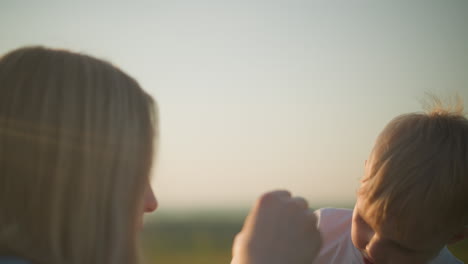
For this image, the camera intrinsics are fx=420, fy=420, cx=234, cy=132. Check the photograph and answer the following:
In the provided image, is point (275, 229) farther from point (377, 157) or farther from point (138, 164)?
point (377, 157)

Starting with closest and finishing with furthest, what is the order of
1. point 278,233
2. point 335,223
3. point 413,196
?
point 278,233, point 413,196, point 335,223

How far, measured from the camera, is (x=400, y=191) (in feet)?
7.78

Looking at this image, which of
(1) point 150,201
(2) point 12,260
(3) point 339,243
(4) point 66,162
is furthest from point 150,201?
(3) point 339,243

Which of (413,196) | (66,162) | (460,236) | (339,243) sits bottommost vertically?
(339,243)

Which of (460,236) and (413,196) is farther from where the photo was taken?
(460,236)

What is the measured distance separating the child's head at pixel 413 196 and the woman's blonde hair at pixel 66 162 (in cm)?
150

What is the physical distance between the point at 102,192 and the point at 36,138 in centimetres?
26

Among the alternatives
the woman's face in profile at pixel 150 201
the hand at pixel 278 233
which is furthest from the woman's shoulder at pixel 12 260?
the hand at pixel 278 233

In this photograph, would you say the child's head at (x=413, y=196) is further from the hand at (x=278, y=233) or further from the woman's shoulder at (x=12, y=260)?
the woman's shoulder at (x=12, y=260)

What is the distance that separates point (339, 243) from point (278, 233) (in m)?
1.61

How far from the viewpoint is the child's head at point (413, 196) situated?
2354 mm

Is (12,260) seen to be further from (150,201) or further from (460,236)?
(460,236)

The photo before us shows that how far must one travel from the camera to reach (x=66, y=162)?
1322mm

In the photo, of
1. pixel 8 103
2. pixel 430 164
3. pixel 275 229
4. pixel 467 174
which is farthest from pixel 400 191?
pixel 8 103
